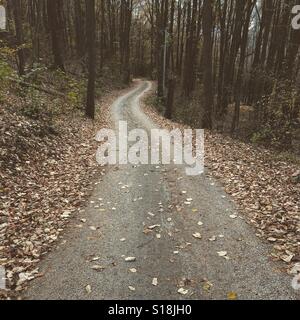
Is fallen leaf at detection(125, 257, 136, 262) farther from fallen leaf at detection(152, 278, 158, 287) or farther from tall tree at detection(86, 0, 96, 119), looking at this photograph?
tall tree at detection(86, 0, 96, 119)

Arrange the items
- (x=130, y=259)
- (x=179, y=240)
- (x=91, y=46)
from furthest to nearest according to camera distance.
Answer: (x=91, y=46) → (x=179, y=240) → (x=130, y=259)

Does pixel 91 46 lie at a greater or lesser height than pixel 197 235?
greater

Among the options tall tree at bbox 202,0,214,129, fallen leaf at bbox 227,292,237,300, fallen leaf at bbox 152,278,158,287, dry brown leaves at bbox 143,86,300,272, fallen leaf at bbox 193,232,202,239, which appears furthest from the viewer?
tall tree at bbox 202,0,214,129

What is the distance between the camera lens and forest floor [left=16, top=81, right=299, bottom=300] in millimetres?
5406

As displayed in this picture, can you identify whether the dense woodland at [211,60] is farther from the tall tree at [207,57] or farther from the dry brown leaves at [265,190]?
the dry brown leaves at [265,190]

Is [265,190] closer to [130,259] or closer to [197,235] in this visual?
[197,235]

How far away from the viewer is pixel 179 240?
6699 mm

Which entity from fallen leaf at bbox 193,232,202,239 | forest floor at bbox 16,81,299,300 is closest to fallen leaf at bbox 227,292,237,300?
forest floor at bbox 16,81,299,300

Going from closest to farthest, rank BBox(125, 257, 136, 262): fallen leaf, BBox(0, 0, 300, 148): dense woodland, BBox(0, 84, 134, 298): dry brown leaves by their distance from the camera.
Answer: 1. BBox(125, 257, 136, 262): fallen leaf
2. BBox(0, 84, 134, 298): dry brown leaves
3. BBox(0, 0, 300, 148): dense woodland

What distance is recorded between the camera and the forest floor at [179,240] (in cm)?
541

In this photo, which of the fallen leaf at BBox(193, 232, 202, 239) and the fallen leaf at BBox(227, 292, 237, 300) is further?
the fallen leaf at BBox(193, 232, 202, 239)

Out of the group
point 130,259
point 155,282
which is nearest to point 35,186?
point 130,259

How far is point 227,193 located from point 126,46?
115 feet

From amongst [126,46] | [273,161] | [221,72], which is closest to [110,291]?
[273,161]
